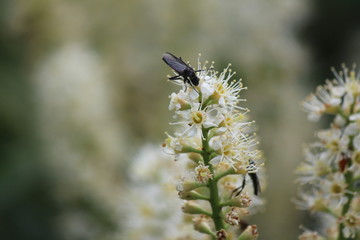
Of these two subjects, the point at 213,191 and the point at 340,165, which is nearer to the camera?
the point at 213,191

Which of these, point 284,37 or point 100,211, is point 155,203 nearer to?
point 100,211

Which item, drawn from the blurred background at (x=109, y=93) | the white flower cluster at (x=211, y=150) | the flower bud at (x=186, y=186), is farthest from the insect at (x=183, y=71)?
the blurred background at (x=109, y=93)

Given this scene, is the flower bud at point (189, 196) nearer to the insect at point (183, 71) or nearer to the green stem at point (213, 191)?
the green stem at point (213, 191)

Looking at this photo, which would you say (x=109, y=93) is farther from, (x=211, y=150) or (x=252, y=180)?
(x=211, y=150)

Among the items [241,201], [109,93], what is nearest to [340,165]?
[241,201]

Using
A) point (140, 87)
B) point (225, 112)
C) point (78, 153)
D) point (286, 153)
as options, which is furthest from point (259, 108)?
point (225, 112)

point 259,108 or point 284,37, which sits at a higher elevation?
point 284,37

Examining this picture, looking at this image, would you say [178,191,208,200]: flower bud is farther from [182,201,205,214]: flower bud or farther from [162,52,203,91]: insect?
[162,52,203,91]: insect
